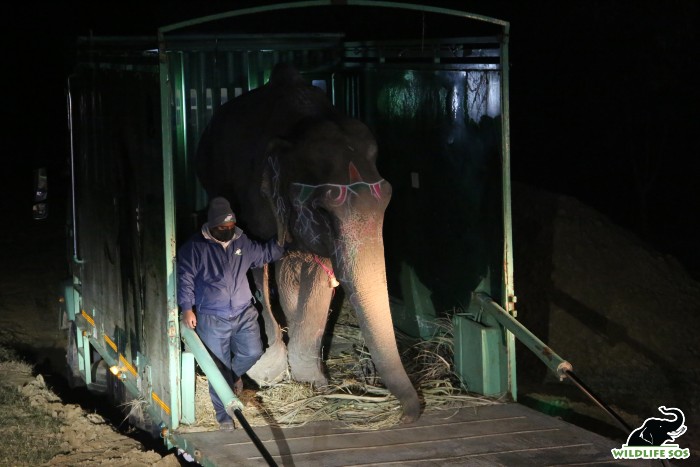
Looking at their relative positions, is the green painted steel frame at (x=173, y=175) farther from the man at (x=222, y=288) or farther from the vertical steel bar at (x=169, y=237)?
the man at (x=222, y=288)

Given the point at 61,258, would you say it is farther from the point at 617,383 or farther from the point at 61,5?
the point at 61,5

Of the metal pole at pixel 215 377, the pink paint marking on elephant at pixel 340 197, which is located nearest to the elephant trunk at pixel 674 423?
the pink paint marking on elephant at pixel 340 197

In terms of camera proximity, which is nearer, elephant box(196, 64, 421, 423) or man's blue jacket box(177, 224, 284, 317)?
elephant box(196, 64, 421, 423)

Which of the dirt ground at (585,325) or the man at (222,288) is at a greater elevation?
the man at (222,288)

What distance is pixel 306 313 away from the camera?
8141mm

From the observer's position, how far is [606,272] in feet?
41.3

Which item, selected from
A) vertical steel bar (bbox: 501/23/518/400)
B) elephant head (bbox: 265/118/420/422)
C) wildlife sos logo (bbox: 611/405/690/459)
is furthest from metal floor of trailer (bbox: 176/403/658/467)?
vertical steel bar (bbox: 501/23/518/400)

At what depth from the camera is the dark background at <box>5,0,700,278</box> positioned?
1678cm

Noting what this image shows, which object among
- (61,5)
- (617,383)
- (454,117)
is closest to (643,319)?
(617,383)

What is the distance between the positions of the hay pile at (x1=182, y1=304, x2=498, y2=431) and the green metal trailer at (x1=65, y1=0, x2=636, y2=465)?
19 cm

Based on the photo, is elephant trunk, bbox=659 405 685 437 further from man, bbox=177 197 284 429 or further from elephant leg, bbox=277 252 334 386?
man, bbox=177 197 284 429

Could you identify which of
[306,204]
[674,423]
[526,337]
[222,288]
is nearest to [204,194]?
[222,288]

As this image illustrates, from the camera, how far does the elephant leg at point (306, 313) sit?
8.06 m

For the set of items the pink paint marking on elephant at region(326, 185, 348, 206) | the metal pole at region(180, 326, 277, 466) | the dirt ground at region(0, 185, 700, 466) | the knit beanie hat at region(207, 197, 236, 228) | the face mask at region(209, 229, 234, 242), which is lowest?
the dirt ground at region(0, 185, 700, 466)
